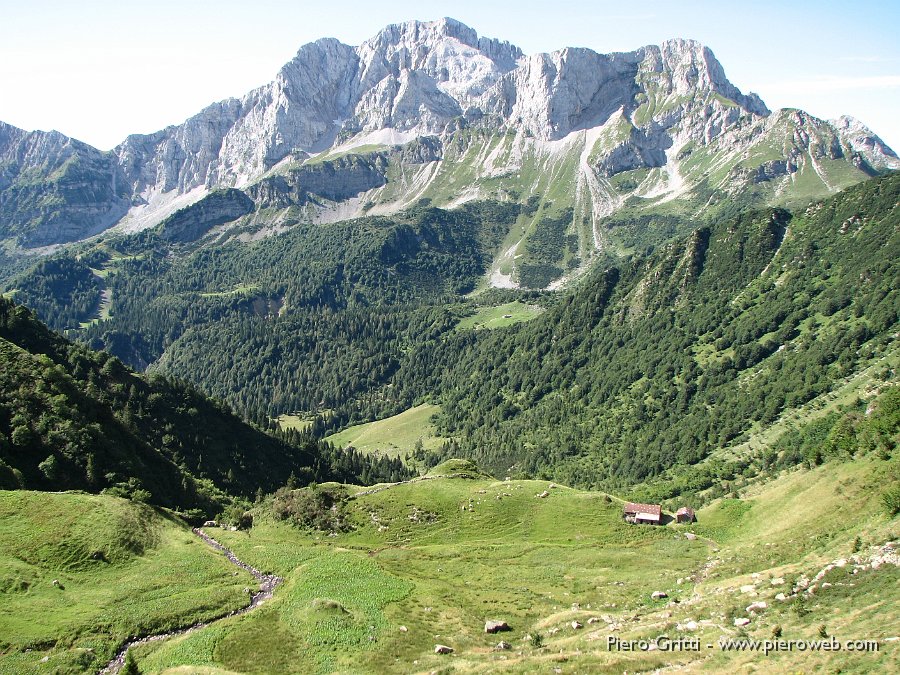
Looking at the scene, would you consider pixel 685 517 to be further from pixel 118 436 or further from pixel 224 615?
pixel 118 436

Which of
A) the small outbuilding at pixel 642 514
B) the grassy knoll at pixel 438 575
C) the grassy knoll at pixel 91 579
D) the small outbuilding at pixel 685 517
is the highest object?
the grassy knoll at pixel 91 579

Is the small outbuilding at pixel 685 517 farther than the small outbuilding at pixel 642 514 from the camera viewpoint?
Yes

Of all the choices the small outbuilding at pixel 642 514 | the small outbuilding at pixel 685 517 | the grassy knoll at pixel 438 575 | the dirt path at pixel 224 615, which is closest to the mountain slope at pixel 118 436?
the dirt path at pixel 224 615

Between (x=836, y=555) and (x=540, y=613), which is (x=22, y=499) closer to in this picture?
(x=540, y=613)

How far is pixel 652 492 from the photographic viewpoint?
571 ft

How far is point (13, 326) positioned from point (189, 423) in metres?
43.3

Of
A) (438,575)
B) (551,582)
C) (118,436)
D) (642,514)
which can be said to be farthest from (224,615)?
(642,514)

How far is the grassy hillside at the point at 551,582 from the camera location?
41.7m

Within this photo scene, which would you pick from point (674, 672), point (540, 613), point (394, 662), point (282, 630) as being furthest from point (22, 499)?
point (674, 672)

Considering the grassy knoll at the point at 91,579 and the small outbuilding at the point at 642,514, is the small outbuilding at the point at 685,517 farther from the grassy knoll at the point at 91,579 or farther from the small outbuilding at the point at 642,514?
the grassy knoll at the point at 91,579

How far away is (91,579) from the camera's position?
63.1 m

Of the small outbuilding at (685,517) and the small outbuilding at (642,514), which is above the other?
the small outbuilding at (642,514)

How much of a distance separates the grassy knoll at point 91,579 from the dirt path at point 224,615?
0.71 metres

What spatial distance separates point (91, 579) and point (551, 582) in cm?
5108
